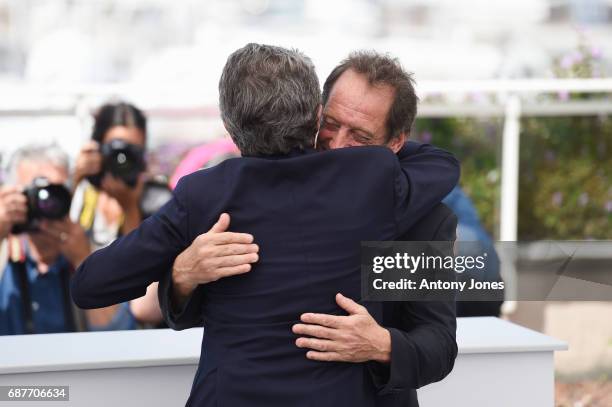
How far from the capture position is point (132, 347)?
1.89 metres

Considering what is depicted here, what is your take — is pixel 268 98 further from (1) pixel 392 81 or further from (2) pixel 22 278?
(2) pixel 22 278

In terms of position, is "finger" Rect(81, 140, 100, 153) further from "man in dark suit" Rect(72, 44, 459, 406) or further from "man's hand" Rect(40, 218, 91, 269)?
"man in dark suit" Rect(72, 44, 459, 406)

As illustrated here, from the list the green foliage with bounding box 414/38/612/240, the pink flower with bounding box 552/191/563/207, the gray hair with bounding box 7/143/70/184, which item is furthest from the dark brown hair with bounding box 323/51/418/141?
the pink flower with bounding box 552/191/563/207

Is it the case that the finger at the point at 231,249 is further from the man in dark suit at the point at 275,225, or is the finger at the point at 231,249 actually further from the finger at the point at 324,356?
the finger at the point at 324,356

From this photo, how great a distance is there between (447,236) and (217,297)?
390 mm

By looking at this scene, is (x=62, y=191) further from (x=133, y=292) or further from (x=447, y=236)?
(x=447, y=236)

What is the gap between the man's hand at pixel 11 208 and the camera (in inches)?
107

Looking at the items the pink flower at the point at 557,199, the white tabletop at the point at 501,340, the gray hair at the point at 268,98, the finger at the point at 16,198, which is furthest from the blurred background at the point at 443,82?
the gray hair at the point at 268,98

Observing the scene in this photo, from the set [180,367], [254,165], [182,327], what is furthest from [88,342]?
[254,165]

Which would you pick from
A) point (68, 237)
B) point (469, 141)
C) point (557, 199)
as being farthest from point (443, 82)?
point (68, 237)

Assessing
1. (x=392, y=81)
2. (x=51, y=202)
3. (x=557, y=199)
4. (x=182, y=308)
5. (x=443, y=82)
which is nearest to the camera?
(x=182, y=308)

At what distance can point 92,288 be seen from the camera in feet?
4.61

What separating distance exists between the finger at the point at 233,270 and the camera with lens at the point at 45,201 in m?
1.48

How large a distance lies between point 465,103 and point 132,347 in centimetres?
316
